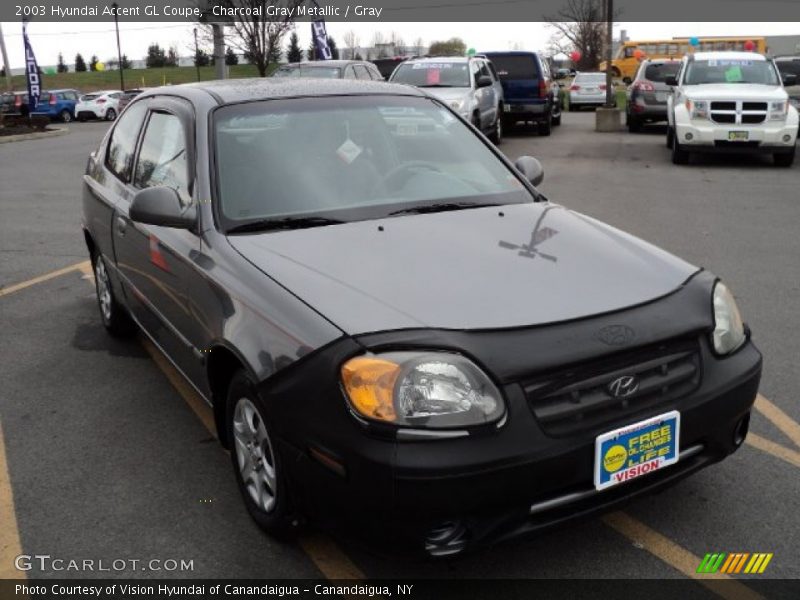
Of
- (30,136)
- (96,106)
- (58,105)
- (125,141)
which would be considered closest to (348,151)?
(125,141)

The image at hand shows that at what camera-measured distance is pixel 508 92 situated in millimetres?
20000

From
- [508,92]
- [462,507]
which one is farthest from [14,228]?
[508,92]

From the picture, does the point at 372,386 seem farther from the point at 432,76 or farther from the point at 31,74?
the point at 31,74

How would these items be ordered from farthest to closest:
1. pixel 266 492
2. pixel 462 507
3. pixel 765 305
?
pixel 765 305 → pixel 266 492 → pixel 462 507

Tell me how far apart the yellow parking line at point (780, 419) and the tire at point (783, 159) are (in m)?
10.7

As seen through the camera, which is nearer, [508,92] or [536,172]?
[536,172]

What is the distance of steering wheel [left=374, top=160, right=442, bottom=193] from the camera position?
148 inches

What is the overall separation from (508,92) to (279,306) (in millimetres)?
18185

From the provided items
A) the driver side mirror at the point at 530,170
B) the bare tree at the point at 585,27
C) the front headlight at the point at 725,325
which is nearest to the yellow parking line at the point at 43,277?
the driver side mirror at the point at 530,170

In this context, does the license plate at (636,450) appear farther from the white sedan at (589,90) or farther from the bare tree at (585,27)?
the bare tree at (585,27)

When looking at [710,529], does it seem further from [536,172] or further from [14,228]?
[14,228]

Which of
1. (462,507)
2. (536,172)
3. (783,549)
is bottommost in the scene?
(783,549)

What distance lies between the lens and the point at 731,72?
46.6ft

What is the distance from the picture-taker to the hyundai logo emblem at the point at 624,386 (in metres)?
2.59
